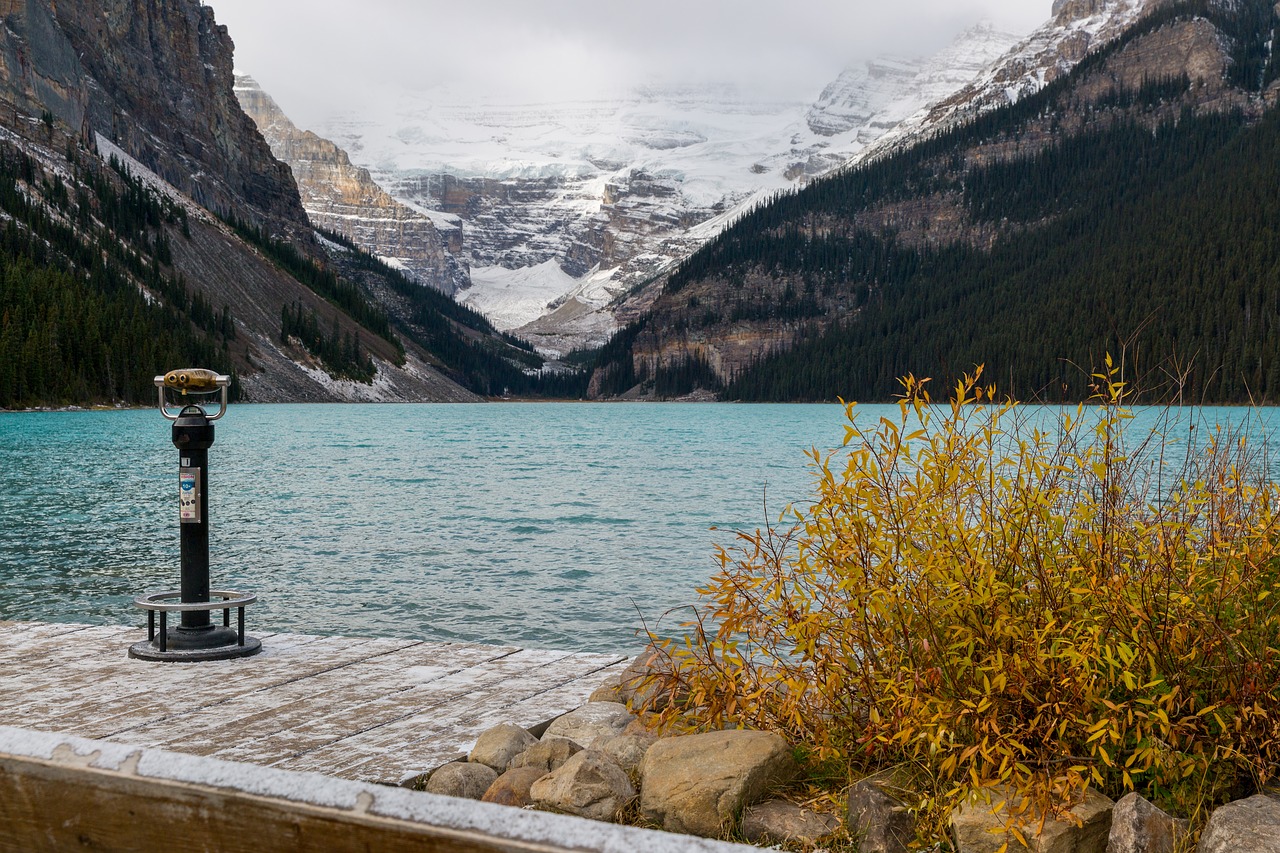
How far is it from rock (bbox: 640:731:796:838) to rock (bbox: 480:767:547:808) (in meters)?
0.64

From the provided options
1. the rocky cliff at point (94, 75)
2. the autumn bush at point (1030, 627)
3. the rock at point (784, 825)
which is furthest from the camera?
the rocky cliff at point (94, 75)

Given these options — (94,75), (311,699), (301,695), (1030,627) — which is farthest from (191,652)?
(94,75)

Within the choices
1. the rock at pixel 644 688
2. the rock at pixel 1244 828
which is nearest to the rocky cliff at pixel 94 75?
the rock at pixel 644 688

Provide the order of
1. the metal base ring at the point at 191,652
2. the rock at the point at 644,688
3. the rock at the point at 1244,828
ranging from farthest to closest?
1. the metal base ring at the point at 191,652
2. the rock at the point at 644,688
3. the rock at the point at 1244,828

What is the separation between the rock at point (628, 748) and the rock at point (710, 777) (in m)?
0.37

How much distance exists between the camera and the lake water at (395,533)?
16.6 metres

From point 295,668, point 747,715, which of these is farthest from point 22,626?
point 747,715

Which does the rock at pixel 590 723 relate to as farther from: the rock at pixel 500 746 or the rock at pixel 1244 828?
the rock at pixel 1244 828

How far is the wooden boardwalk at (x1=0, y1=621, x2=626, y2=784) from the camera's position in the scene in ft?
19.9

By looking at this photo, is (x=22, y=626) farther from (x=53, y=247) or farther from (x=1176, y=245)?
(x=1176, y=245)

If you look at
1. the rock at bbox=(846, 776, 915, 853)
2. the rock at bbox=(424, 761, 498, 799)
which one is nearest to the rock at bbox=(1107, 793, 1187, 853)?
the rock at bbox=(846, 776, 915, 853)

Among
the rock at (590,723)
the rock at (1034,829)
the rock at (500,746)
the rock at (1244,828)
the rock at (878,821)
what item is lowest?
the rock at (590,723)

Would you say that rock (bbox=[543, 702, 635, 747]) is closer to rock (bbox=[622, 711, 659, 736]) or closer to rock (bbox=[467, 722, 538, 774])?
rock (bbox=[622, 711, 659, 736])

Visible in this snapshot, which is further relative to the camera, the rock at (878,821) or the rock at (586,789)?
the rock at (586,789)
